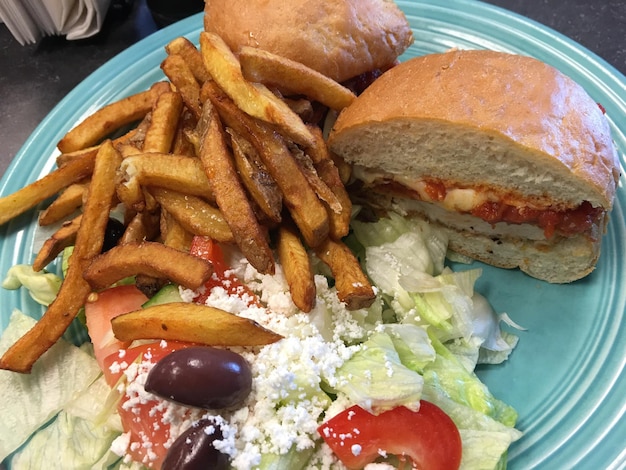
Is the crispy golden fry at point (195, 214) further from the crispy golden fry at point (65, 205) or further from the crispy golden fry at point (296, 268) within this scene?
the crispy golden fry at point (65, 205)

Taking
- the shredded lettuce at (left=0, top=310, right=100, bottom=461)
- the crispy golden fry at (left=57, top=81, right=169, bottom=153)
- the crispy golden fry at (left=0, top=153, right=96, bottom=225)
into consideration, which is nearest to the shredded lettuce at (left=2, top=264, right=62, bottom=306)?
the shredded lettuce at (left=0, top=310, right=100, bottom=461)

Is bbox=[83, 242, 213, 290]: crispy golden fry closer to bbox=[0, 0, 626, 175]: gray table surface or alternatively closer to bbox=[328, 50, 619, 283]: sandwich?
bbox=[328, 50, 619, 283]: sandwich

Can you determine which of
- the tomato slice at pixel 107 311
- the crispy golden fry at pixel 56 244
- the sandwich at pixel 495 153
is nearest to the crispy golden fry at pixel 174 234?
the tomato slice at pixel 107 311

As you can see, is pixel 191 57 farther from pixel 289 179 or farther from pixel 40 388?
pixel 40 388

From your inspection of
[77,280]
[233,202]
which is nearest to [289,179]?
[233,202]

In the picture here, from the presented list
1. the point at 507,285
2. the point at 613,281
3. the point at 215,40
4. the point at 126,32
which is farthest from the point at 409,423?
the point at 126,32
